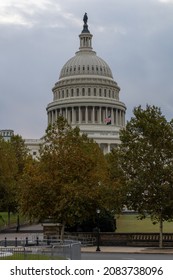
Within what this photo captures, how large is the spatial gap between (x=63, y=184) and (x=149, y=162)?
23.2 ft

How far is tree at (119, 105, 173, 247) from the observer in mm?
51688

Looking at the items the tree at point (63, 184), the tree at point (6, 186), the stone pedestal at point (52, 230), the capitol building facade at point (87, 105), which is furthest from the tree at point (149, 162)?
the capitol building facade at point (87, 105)

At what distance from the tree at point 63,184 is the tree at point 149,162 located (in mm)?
3248

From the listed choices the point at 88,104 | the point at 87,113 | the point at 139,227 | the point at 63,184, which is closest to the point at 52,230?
the point at 63,184

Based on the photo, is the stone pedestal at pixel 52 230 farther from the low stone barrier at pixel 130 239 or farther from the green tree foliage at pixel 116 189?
the green tree foliage at pixel 116 189

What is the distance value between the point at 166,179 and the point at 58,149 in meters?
9.56

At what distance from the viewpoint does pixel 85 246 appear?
55.0m

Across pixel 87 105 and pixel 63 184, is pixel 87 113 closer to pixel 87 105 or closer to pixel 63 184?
pixel 87 105

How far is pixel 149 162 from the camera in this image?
52.4 meters

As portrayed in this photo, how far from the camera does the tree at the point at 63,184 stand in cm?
5300

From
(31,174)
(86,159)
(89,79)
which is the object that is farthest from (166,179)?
(89,79)

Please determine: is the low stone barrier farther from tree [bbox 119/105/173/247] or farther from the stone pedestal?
the stone pedestal

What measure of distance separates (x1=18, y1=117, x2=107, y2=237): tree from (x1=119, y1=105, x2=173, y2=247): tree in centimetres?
325

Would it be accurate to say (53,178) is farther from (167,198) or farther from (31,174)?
(167,198)
